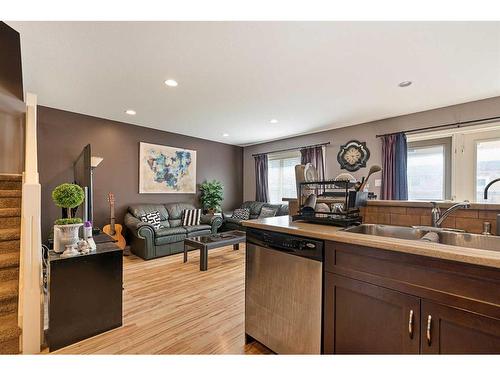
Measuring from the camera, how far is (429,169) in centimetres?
375

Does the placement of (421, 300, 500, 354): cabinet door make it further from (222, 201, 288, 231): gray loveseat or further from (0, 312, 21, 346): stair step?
(222, 201, 288, 231): gray loveseat

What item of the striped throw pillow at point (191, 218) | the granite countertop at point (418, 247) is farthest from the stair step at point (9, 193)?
the striped throw pillow at point (191, 218)

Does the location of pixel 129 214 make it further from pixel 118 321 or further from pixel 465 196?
pixel 465 196

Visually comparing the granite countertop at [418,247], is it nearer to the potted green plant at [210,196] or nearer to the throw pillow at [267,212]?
the throw pillow at [267,212]

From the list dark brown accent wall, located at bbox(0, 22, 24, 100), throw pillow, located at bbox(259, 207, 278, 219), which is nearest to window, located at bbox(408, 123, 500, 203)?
throw pillow, located at bbox(259, 207, 278, 219)

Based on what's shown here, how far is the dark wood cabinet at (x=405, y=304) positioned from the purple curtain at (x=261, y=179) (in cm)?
477

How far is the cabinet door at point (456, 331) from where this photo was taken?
895 millimetres

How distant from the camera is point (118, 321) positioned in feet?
6.57

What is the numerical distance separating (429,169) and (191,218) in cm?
448

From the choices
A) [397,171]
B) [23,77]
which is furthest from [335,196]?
[23,77]

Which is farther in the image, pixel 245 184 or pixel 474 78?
pixel 245 184

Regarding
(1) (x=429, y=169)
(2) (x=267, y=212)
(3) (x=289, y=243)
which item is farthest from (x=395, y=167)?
(3) (x=289, y=243)

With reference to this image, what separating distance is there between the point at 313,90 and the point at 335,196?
1777 mm

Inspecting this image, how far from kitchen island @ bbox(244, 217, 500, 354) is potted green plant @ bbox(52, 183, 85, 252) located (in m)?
1.80
